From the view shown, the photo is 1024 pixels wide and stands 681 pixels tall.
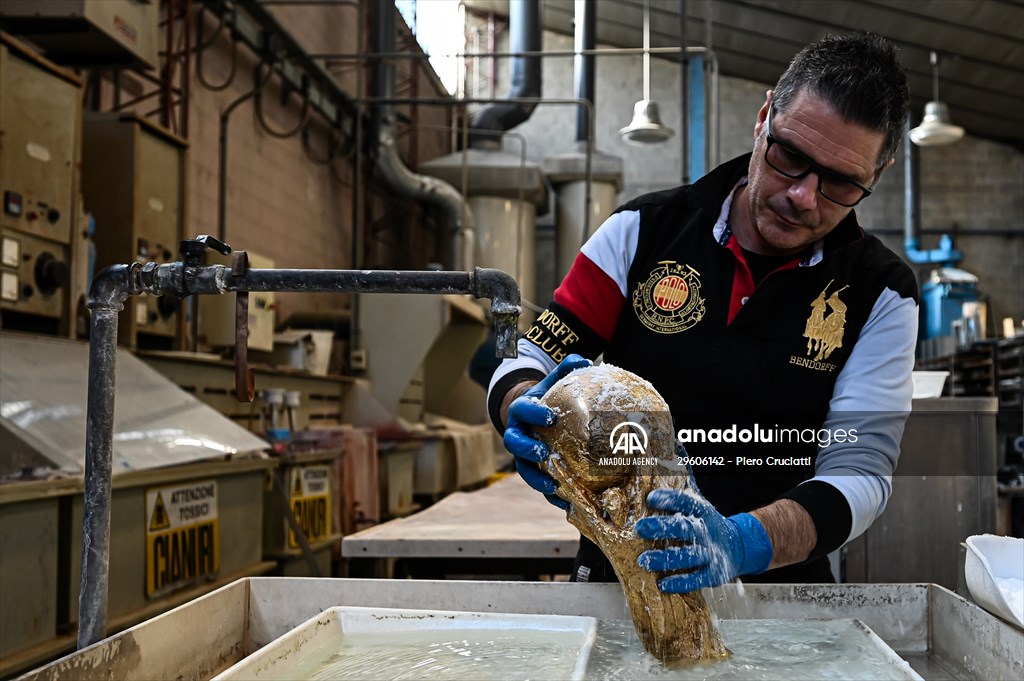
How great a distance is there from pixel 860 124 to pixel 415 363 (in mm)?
4188

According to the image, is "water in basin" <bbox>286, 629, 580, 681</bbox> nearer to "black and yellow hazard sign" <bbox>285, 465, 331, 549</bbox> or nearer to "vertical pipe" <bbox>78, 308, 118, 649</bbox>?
"vertical pipe" <bbox>78, 308, 118, 649</bbox>

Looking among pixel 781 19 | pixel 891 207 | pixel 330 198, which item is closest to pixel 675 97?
pixel 781 19

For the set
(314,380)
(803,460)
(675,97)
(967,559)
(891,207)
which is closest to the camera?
(967,559)

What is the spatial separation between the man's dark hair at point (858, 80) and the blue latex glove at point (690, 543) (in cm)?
57

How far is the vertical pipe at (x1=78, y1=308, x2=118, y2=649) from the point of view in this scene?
0.88m

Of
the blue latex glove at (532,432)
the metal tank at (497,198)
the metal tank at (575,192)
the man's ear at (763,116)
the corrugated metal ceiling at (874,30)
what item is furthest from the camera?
the metal tank at (575,192)

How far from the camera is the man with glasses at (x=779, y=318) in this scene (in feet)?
3.93

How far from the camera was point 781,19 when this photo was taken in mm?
7035

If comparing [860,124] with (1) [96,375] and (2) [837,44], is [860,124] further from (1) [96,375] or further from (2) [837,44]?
(1) [96,375]

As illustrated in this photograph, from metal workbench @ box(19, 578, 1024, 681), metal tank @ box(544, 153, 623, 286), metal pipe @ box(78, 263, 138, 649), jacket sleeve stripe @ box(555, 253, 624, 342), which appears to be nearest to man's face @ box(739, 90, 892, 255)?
jacket sleeve stripe @ box(555, 253, 624, 342)

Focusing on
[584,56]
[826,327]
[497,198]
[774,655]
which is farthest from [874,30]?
[774,655]

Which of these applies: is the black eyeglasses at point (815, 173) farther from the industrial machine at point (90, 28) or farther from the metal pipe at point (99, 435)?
the industrial machine at point (90, 28)

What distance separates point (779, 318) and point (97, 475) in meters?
0.96

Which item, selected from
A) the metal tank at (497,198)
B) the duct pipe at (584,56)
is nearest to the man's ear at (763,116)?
the duct pipe at (584,56)
